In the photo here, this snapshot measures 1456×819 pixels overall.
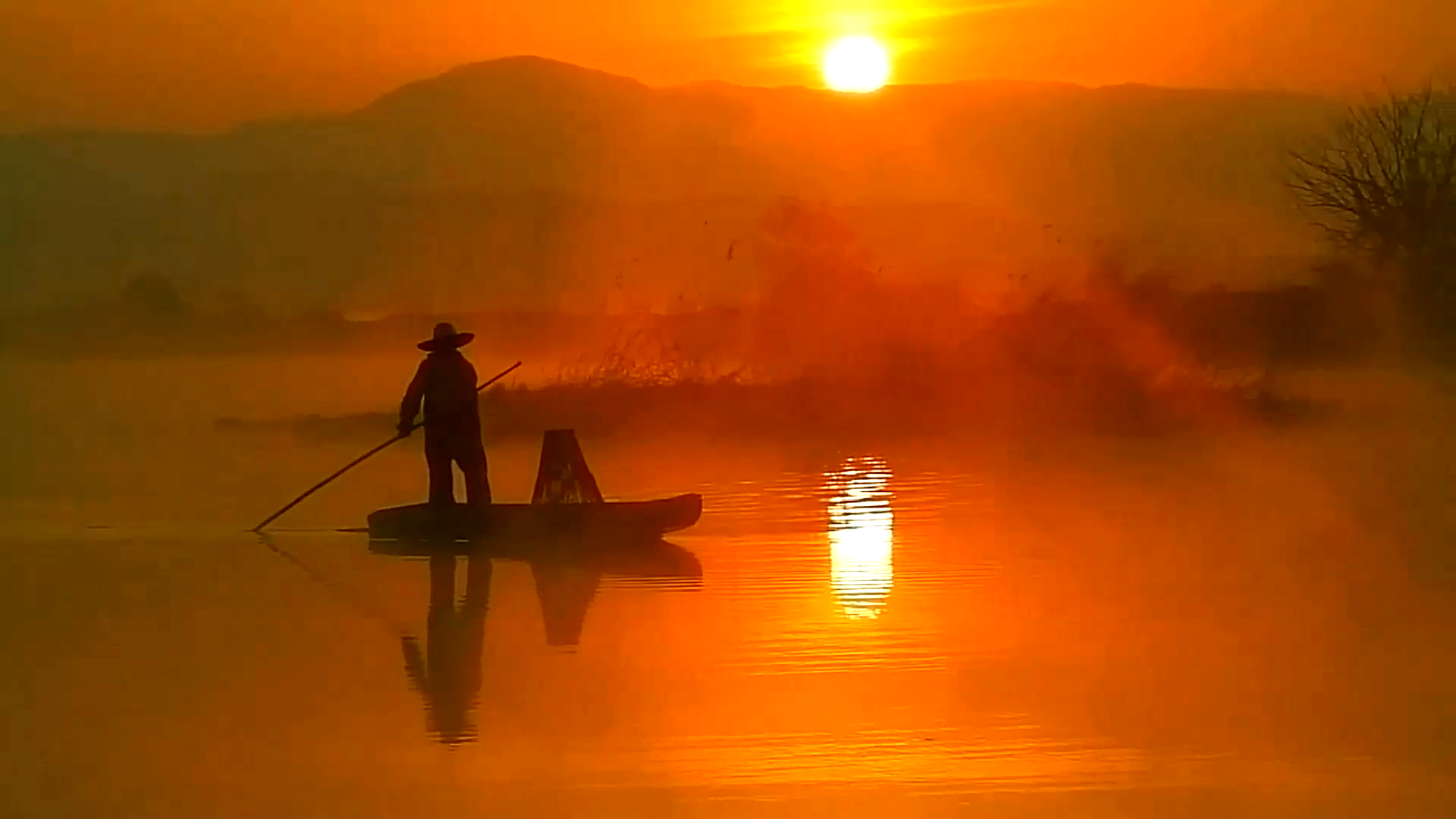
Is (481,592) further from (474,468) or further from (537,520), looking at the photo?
(474,468)

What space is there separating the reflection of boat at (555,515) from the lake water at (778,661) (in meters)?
0.30

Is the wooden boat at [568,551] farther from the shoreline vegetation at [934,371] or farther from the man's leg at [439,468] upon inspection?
the shoreline vegetation at [934,371]

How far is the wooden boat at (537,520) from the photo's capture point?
39.0 ft

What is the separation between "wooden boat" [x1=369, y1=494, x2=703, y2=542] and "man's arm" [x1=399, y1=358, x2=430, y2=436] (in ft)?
1.77

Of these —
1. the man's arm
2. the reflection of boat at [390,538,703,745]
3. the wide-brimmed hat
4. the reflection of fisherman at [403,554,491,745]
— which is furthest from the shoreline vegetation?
the reflection of fisherman at [403,554,491,745]

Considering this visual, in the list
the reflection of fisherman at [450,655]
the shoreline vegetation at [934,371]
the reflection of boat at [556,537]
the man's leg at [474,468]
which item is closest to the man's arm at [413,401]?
the man's leg at [474,468]

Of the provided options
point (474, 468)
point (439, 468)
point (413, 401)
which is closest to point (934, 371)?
point (474, 468)

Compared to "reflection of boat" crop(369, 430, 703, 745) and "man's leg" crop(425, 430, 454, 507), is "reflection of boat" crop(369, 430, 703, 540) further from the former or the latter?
"man's leg" crop(425, 430, 454, 507)

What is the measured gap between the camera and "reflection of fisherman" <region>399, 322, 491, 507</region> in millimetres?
12672

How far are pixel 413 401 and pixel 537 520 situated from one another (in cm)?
127

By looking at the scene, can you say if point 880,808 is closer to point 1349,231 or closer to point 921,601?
point 921,601

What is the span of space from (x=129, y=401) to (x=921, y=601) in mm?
21835

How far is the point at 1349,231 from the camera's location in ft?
93.4

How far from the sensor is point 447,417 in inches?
500
